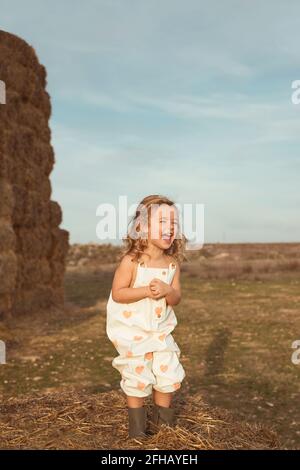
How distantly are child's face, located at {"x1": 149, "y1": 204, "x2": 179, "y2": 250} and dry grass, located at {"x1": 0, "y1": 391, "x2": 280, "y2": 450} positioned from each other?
48.4 inches

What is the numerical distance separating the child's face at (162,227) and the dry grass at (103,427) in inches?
48.4

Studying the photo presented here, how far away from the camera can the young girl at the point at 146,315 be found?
12.5ft

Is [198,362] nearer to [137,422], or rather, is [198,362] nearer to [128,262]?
[137,422]

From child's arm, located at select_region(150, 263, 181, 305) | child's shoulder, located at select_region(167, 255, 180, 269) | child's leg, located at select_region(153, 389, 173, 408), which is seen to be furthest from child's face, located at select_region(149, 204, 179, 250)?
child's leg, located at select_region(153, 389, 173, 408)

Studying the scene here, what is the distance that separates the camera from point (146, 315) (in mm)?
3881

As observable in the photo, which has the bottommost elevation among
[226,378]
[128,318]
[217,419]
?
[226,378]

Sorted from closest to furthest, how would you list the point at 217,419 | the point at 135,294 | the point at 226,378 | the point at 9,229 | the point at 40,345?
1. the point at 135,294
2. the point at 217,419
3. the point at 226,378
4. the point at 40,345
5. the point at 9,229

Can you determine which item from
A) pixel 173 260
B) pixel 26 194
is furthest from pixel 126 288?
pixel 26 194

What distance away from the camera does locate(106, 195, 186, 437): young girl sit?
150 inches

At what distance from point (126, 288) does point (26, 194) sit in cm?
960
